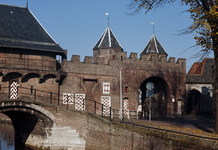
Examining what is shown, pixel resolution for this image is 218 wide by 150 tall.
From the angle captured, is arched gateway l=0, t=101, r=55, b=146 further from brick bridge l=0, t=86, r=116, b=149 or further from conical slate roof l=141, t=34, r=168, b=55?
conical slate roof l=141, t=34, r=168, b=55

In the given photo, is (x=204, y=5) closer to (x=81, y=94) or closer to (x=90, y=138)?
(x=90, y=138)

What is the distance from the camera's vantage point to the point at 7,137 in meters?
28.6

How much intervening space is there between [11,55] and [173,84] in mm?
19817

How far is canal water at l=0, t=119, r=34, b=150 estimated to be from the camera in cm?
2436

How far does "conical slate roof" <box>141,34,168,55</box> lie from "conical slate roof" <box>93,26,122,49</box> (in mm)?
4497

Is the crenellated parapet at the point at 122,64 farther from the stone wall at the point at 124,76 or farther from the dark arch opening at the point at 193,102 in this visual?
the dark arch opening at the point at 193,102

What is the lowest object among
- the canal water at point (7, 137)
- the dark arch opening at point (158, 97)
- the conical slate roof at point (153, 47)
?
the canal water at point (7, 137)

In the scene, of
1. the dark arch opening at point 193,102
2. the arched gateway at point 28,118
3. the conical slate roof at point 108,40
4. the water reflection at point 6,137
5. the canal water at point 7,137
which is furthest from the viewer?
the conical slate roof at point 108,40

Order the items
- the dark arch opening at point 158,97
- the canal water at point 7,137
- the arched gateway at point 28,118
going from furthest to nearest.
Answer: the dark arch opening at point 158,97 → the canal water at point 7,137 → the arched gateway at point 28,118

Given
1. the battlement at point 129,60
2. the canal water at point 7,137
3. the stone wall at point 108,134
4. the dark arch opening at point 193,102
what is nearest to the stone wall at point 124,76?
the battlement at point 129,60

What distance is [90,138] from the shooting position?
21047 mm

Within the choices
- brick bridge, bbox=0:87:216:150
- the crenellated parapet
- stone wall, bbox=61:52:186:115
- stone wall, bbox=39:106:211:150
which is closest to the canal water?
brick bridge, bbox=0:87:216:150

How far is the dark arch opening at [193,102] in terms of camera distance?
3797cm

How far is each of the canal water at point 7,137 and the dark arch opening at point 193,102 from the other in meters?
23.0
